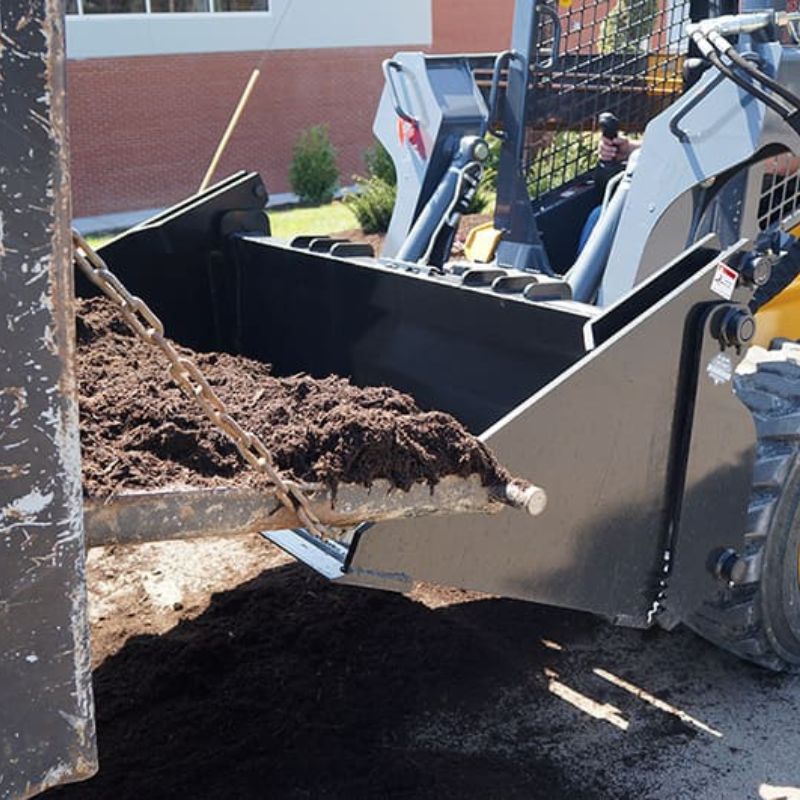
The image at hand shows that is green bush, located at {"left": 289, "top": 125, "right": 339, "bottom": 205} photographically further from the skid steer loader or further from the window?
the skid steer loader

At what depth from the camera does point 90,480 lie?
193 cm

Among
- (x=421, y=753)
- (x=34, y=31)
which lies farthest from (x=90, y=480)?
(x=421, y=753)

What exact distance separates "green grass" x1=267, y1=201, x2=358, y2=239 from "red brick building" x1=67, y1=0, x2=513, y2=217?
71.3 inches

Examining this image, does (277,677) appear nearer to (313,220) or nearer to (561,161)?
(561,161)

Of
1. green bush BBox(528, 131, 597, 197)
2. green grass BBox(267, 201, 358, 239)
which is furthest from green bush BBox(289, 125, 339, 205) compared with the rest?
green bush BBox(528, 131, 597, 197)

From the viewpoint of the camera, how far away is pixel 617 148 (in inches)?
185

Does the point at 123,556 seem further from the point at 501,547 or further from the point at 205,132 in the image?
the point at 205,132

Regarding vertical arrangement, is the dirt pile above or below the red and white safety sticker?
below

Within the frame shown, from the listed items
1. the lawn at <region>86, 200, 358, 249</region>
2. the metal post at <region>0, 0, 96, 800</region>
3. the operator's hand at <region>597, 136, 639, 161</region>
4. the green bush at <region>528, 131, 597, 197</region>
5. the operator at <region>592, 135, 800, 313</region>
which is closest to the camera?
the metal post at <region>0, 0, 96, 800</region>

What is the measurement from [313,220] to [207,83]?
335cm

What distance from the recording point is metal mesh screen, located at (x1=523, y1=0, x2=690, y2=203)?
464 centimetres

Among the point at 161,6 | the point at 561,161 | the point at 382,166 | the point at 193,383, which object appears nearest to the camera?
the point at 193,383

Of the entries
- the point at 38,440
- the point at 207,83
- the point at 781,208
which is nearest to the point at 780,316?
the point at 781,208

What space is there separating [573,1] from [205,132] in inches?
504
